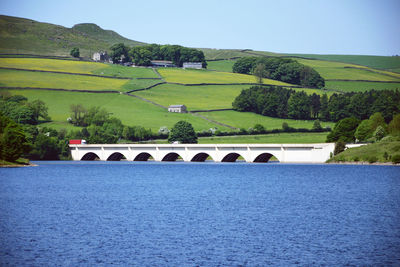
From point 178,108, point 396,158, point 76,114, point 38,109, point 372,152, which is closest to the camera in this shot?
point 396,158

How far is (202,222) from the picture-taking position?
1896 inches

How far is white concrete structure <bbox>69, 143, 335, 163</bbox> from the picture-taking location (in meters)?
123

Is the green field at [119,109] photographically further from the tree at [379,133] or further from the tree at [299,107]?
the tree at [379,133]

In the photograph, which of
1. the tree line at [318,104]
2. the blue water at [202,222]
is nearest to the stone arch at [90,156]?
the tree line at [318,104]

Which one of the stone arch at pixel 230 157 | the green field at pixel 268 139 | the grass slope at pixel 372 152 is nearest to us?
the grass slope at pixel 372 152

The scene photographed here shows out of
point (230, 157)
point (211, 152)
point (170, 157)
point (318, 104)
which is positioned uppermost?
point (318, 104)

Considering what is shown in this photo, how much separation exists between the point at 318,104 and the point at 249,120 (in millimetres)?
22535

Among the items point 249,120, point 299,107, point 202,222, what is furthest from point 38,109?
point 202,222

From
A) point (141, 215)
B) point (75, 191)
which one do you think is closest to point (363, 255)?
point (141, 215)

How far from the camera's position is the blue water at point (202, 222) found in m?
36.1

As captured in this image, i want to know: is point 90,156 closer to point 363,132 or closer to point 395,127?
point 363,132

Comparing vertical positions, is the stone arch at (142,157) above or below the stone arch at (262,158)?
below

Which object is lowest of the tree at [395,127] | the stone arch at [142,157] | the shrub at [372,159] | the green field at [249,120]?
the stone arch at [142,157]

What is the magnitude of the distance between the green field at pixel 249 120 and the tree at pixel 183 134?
71.7ft
